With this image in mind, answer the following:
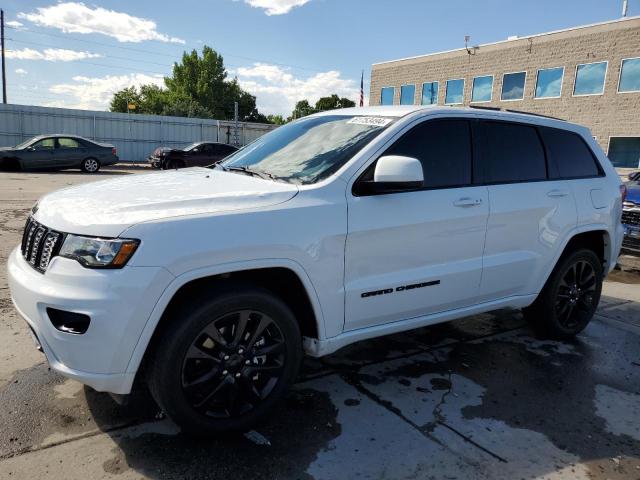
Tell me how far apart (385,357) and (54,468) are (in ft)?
Result: 7.66

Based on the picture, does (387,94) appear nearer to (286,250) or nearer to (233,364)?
(286,250)

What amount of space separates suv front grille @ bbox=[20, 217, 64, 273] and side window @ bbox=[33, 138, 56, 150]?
17.6 meters

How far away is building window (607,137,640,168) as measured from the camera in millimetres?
24672

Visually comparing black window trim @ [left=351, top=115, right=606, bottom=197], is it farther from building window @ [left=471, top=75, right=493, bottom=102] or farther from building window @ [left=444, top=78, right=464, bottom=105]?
building window @ [left=444, top=78, right=464, bottom=105]

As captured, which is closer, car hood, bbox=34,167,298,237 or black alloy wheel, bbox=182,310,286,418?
car hood, bbox=34,167,298,237

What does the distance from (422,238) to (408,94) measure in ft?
113

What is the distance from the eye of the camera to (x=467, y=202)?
3527 mm

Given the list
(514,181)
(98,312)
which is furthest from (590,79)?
(98,312)

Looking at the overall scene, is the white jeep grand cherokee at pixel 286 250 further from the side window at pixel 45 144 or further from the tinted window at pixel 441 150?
the side window at pixel 45 144

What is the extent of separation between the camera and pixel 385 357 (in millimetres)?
4031

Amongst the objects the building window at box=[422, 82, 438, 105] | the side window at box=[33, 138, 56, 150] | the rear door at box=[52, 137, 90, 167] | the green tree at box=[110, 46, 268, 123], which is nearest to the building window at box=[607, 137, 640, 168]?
the building window at box=[422, 82, 438, 105]

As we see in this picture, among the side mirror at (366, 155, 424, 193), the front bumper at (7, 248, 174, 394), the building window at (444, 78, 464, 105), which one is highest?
the building window at (444, 78, 464, 105)

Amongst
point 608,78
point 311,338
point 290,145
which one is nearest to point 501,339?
point 311,338

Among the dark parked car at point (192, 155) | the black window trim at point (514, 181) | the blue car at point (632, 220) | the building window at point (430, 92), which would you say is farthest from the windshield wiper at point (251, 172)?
the building window at point (430, 92)
